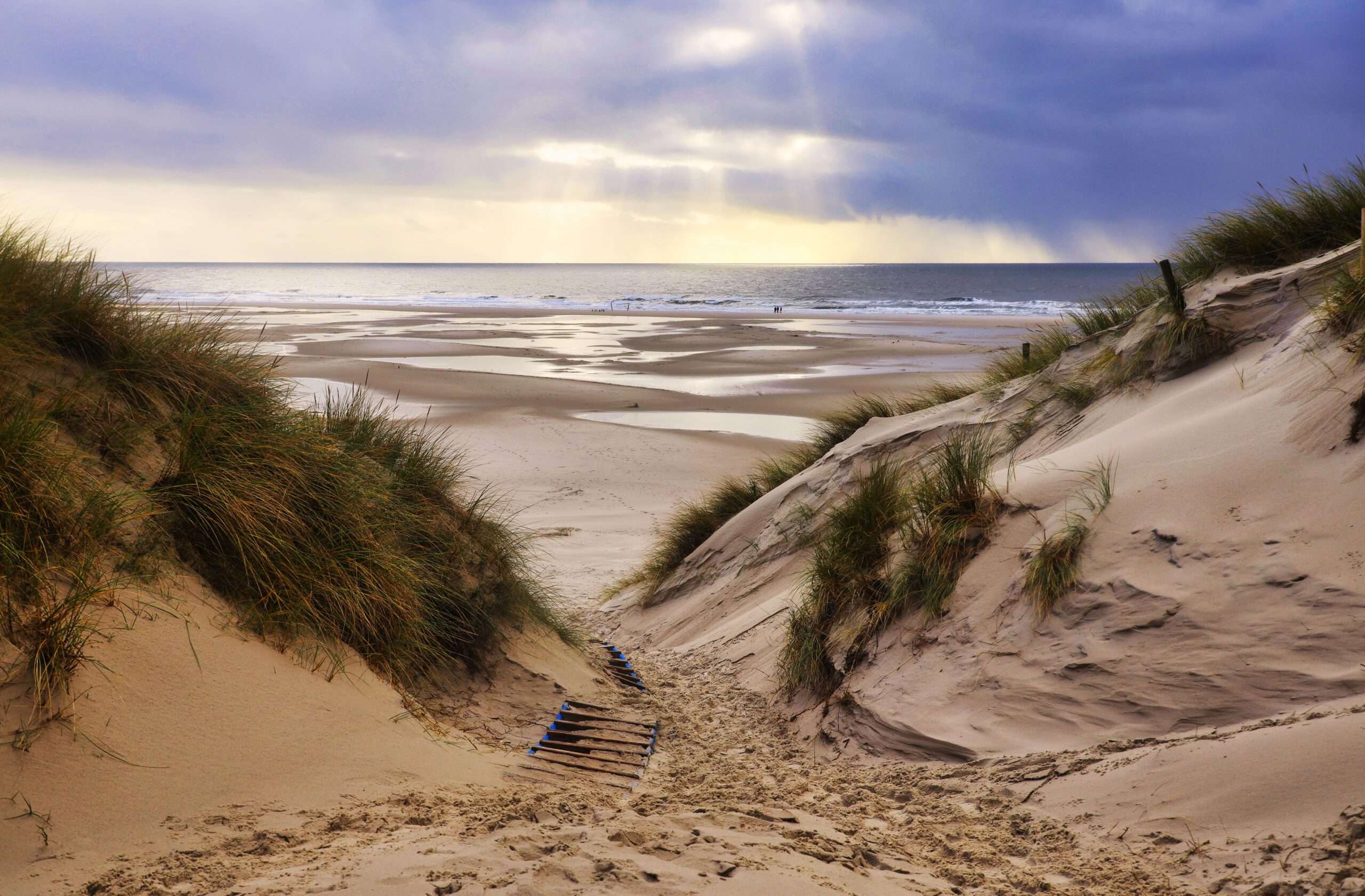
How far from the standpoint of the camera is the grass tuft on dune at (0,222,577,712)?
3.09m

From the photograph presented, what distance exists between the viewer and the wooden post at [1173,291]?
608cm

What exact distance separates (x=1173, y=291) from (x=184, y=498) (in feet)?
20.6

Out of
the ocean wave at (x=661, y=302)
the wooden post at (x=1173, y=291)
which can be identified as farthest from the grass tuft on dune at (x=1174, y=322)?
the ocean wave at (x=661, y=302)

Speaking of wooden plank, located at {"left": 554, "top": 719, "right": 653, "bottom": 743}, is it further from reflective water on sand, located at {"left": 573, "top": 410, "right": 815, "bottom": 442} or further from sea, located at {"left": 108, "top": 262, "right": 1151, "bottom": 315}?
sea, located at {"left": 108, "top": 262, "right": 1151, "bottom": 315}

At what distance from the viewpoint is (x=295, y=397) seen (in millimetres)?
5824

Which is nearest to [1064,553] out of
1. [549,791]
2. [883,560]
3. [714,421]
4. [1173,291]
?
[883,560]

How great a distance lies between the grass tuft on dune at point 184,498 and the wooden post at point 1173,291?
16.4 ft

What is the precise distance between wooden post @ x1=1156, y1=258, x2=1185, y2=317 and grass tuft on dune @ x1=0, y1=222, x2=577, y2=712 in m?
5.01

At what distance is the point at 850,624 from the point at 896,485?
1128 mm

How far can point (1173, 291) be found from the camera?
6219 millimetres

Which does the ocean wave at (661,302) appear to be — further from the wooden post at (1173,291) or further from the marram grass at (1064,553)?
the marram grass at (1064,553)

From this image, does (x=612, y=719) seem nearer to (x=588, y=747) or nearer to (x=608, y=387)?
(x=588, y=747)

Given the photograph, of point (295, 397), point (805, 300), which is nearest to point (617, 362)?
point (295, 397)

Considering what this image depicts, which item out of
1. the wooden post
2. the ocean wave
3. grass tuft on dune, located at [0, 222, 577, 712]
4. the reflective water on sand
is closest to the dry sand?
grass tuft on dune, located at [0, 222, 577, 712]
